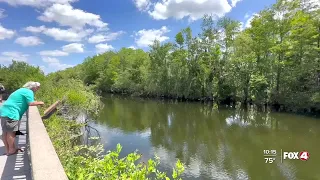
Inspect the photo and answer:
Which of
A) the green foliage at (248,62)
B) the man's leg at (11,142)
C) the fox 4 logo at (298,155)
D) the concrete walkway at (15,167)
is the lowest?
the fox 4 logo at (298,155)

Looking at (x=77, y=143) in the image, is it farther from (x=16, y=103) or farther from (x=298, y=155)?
(x=298, y=155)

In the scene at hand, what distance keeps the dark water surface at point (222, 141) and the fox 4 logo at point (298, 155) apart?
24cm

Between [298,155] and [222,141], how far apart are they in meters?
3.89

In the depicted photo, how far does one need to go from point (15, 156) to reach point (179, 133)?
13084mm

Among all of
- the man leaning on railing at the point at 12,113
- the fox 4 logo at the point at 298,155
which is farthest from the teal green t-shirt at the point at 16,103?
the fox 4 logo at the point at 298,155

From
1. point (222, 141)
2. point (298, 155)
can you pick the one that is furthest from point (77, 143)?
point (298, 155)

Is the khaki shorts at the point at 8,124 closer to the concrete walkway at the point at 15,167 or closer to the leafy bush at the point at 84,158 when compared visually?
the concrete walkway at the point at 15,167

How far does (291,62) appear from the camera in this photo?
22719mm

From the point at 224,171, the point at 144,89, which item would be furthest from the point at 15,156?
the point at 144,89

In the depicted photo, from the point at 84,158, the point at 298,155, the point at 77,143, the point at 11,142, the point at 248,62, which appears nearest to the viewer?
the point at 84,158

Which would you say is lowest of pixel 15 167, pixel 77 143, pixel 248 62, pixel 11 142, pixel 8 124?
pixel 77 143

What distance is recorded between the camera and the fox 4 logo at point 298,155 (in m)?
11.1

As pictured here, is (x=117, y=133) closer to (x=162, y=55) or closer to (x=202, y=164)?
(x=202, y=164)

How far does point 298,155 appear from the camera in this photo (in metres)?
11.7
